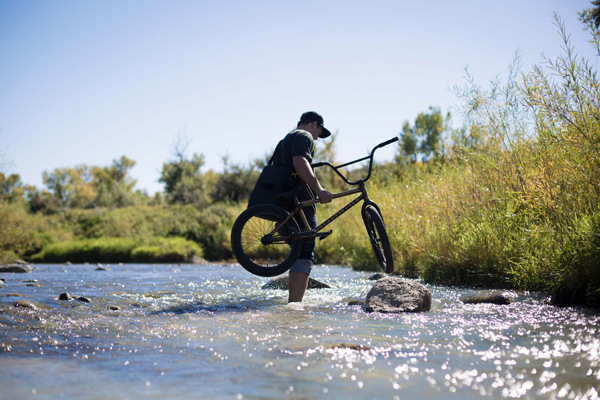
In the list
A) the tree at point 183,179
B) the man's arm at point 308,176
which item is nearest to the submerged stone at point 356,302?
the man's arm at point 308,176

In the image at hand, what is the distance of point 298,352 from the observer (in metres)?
3.05

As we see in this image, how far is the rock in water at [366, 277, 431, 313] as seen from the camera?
484cm

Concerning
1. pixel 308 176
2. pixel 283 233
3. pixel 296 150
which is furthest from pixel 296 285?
pixel 296 150

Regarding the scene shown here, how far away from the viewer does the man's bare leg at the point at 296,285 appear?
216 inches

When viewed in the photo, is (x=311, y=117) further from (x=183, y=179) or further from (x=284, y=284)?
(x=183, y=179)

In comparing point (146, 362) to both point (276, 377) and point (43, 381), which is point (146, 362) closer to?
point (43, 381)

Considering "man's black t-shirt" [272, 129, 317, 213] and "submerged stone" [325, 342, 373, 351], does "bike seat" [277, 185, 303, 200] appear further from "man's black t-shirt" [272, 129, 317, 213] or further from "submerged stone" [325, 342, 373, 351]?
"submerged stone" [325, 342, 373, 351]

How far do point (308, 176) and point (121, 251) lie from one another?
1852 cm

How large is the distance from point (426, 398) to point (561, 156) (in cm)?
411

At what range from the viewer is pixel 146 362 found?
279 centimetres

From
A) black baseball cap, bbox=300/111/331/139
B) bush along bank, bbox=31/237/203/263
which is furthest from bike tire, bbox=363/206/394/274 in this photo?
bush along bank, bbox=31/237/203/263

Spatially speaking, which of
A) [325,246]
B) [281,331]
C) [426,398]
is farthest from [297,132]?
[325,246]

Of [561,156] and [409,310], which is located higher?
[561,156]

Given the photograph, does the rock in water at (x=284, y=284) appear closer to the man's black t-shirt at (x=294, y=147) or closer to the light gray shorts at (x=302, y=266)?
the light gray shorts at (x=302, y=266)
